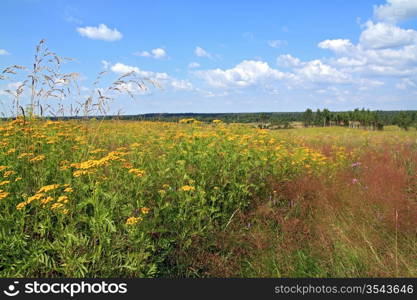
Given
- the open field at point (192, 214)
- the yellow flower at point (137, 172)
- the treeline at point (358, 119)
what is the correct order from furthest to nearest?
the treeline at point (358, 119) → the yellow flower at point (137, 172) → the open field at point (192, 214)

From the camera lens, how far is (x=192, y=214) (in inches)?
128

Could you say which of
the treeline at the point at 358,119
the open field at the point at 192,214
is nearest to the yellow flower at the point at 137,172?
the open field at the point at 192,214

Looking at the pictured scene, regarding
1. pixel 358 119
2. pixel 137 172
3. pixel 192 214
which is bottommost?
pixel 192 214

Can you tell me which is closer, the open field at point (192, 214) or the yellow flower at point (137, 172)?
the open field at point (192, 214)

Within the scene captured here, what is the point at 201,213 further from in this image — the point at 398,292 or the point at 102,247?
the point at 398,292

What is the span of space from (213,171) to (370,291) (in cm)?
214

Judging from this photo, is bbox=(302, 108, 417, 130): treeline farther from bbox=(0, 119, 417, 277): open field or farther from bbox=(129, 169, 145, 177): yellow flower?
bbox=(129, 169, 145, 177): yellow flower

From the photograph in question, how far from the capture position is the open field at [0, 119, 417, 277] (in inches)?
96.9

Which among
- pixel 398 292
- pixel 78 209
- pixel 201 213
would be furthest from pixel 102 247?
pixel 398 292

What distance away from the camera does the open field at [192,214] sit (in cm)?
246

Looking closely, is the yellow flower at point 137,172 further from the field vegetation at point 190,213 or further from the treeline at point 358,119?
the treeline at point 358,119

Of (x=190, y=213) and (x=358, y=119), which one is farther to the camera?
(x=358, y=119)

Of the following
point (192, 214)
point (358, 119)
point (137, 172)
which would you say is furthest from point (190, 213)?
point (358, 119)

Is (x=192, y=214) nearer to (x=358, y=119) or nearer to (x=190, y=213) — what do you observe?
(x=190, y=213)
